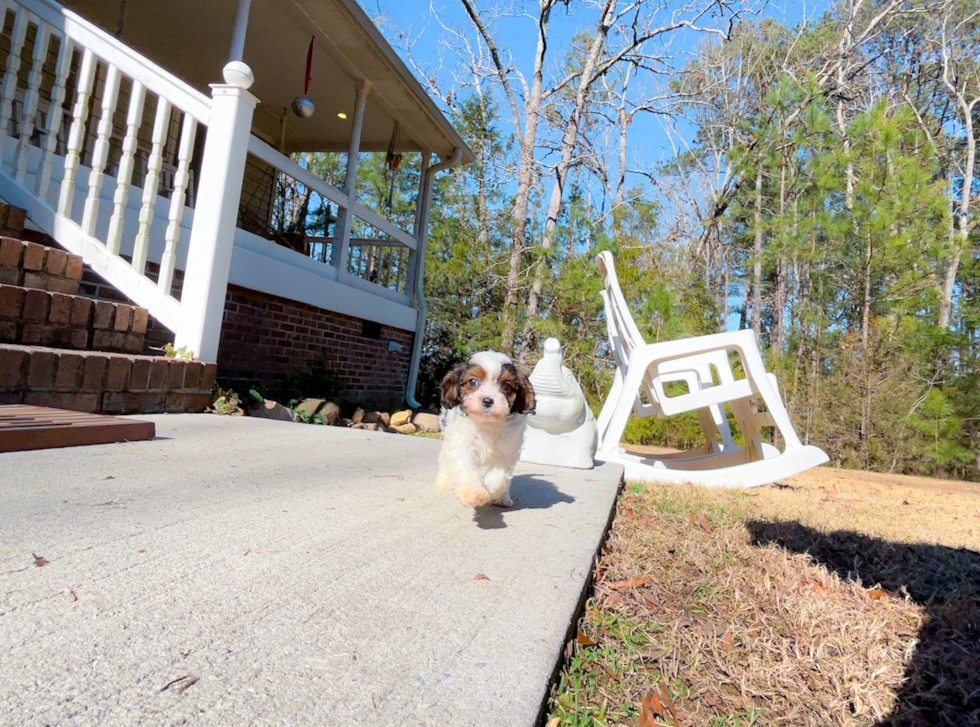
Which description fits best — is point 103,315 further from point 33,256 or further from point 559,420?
point 559,420

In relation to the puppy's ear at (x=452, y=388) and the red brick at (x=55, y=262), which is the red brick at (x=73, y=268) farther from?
the puppy's ear at (x=452, y=388)

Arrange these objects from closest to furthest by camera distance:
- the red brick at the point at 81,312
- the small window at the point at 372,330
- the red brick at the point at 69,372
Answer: the red brick at the point at 69,372 < the red brick at the point at 81,312 < the small window at the point at 372,330

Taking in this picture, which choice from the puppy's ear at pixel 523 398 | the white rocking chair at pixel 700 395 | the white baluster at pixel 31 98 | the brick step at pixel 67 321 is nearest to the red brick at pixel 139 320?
the brick step at pixel 67 321

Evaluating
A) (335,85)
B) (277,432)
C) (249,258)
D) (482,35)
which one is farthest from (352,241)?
(482,35)

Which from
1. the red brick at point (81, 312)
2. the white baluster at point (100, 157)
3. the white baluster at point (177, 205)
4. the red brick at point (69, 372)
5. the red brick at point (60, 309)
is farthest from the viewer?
the white baluster at point (177, 205)

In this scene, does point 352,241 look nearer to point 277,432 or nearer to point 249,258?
point 249,258

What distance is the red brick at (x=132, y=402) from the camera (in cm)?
344

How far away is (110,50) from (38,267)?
1.69 metres

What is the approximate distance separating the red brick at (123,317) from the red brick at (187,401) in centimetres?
50

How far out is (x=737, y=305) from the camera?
1007 inches

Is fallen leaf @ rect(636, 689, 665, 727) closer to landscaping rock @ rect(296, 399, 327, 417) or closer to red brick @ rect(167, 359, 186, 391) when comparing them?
red brick @ rect(167, 359, 186, 391)

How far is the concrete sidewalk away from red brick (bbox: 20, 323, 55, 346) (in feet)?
3.86

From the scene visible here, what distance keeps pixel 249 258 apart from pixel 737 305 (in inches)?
933

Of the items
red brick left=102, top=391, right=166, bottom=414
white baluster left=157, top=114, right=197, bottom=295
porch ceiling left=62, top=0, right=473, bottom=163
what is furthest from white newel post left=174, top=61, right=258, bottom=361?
porch ceiling left=62, top=0, right=473, bottom=163
